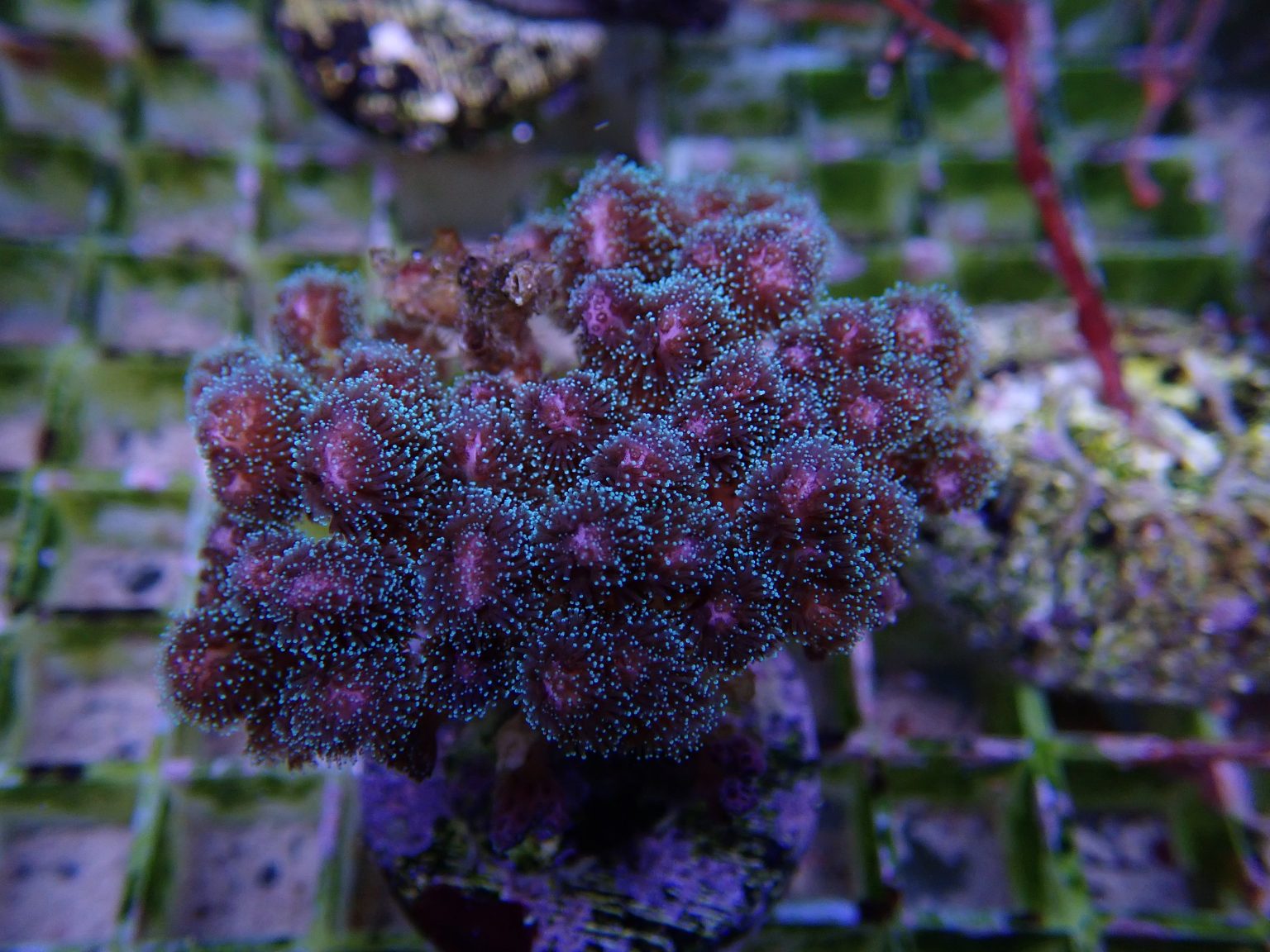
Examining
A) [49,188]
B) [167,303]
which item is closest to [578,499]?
[167,303]

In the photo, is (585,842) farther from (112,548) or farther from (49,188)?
(49,188)

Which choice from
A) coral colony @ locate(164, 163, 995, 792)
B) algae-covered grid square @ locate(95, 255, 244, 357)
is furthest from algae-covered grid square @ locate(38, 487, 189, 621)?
coral colony @ locate(164, 163, 995, 792)

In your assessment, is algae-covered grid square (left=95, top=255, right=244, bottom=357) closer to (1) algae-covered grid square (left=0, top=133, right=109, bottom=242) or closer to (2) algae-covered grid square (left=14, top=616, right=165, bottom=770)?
(1) algae-covered grid square (left=0, top=133, right=109, bottom=242)

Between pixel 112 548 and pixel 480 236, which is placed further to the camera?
pixel 480 236

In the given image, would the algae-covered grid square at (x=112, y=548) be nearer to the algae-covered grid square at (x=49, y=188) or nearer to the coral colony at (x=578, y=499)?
the algae-covered grid square at (x=49, y=188)

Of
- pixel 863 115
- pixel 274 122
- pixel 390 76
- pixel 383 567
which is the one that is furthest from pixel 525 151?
pixel 383 567

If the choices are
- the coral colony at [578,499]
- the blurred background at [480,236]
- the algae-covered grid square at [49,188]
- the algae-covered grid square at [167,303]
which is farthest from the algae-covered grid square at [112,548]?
the coral colony at [578,499]

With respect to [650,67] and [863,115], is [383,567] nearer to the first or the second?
[650,67]
